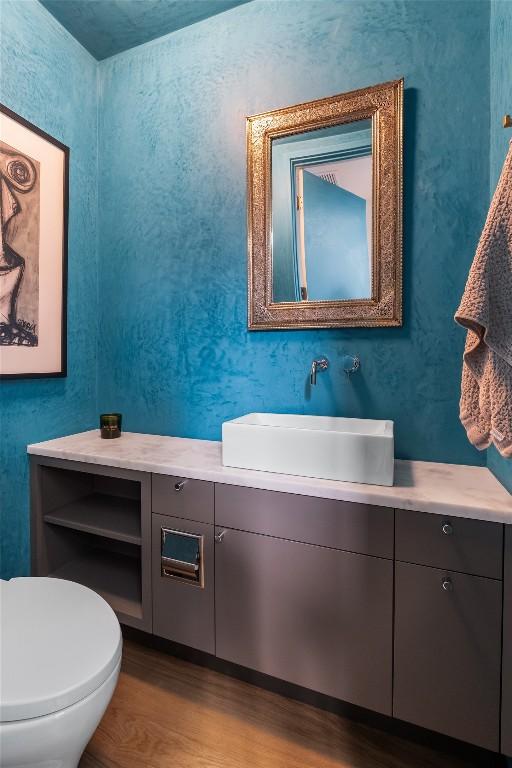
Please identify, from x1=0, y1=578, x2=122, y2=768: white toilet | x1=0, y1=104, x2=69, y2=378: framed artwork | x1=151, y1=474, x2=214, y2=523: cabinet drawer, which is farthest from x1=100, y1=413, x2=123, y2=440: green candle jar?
x1=0, y1=578, x2=122, y2=768: white toilet

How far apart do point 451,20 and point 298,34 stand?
1.90 ft

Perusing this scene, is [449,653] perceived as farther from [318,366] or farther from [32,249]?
[32,249]

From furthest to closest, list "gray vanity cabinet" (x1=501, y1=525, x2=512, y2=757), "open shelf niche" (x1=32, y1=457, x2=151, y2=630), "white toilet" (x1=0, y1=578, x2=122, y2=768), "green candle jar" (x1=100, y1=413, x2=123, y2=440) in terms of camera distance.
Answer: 1. "green candle jar" (x1=100, y1=413, x2=123, y2=440)
2. "open shelf niche" (x1=32, y1=457, x2=151, y2=630)
3. "gray vanity cabinet" (x1=501, y1=525, x2=512, y2=757)
4. "white toilet" (x1=0, y1=578, x2=122, y2=768)

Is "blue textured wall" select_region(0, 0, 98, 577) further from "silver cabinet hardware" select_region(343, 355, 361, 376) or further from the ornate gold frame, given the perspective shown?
"silver cabinet hardware" select_region(343, 355, 361, 376)

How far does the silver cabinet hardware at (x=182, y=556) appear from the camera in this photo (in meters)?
1.36

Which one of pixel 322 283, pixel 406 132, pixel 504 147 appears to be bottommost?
pixel 322 283

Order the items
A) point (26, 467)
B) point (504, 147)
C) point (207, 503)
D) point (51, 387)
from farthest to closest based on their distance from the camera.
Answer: point (51, 387), point (26, 467), point (207, 503), point (504, 147)

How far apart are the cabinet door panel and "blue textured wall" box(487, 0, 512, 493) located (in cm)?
49

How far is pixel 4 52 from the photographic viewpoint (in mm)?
1554

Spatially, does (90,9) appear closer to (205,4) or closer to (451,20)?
(205,4)

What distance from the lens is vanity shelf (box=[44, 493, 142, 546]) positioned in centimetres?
156

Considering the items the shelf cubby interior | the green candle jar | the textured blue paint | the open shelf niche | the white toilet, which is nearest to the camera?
the white toilet

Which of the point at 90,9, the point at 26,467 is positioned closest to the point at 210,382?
the point at 26,467

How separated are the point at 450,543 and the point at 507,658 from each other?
0.31 metres
